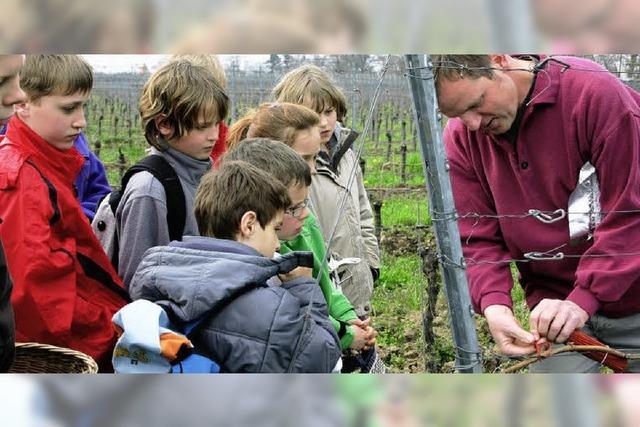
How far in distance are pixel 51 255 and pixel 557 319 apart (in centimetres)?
120

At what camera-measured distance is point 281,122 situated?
2.65 m

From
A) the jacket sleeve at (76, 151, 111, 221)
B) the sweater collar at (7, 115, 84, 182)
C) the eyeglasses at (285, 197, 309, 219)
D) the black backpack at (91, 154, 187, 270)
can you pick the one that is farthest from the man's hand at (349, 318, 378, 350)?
the jacket sleeve at (76, 151, 111, 221)

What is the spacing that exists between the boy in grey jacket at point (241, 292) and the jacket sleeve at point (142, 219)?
1.18 ft

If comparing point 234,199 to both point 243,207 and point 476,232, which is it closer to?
point 243,207

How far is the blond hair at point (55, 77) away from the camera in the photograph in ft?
8.00

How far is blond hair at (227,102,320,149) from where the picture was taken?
2.63 m

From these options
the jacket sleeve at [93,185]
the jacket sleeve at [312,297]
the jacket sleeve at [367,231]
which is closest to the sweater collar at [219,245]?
the jacket sleeve at [312,297]

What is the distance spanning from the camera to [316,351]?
1.96 m

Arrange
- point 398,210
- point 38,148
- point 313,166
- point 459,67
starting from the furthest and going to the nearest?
point 398,210, point 313,166, point 38,148, point 459,67

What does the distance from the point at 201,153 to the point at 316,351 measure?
787 mm

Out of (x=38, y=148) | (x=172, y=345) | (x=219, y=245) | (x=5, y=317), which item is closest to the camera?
(x=5, y=317)

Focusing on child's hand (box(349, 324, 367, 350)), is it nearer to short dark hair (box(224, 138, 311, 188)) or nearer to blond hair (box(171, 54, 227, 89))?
short dark hair (box(224, 138, 311, 188))

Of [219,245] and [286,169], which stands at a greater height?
[286,169]

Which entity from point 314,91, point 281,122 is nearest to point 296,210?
point 281,122
